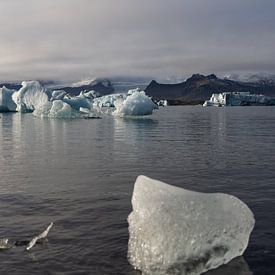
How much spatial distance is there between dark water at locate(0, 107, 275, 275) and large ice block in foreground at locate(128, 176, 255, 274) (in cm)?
43

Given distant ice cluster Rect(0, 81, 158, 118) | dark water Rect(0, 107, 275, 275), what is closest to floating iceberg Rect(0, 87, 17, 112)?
distant ice cluster Rect(0, 81, 158, 118)

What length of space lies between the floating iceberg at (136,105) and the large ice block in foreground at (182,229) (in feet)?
167

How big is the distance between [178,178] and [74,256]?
822cm

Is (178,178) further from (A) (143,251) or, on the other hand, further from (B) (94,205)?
(A) (143,251)

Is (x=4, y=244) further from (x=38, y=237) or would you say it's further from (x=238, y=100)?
(x=238, y=100)

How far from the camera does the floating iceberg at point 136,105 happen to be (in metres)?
59.5

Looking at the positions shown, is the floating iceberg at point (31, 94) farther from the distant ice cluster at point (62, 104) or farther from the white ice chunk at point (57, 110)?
the white ice chunk at point (57, 110)

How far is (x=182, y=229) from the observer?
773 centimetres

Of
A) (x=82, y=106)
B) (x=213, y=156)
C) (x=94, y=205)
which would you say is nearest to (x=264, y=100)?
(x=82, y=106)

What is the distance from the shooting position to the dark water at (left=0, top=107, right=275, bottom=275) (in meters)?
8.67

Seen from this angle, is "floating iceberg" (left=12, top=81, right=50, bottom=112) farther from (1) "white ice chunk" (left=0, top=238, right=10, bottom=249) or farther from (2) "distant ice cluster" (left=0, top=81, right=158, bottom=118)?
(1) "white ice chunk" (left=0, top=238, right=10, bottom=249)

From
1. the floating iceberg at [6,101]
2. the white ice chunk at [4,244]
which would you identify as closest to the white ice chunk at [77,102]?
the floating iceberg at [6,101]

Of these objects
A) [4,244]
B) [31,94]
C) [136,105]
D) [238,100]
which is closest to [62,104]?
[136,105]

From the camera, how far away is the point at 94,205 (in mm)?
12469
